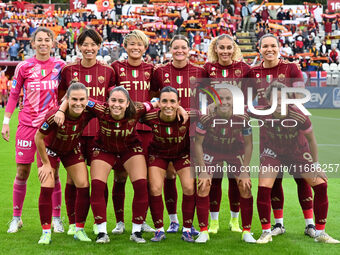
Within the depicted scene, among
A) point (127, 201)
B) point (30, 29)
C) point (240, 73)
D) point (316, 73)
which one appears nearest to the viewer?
point (240, 73)

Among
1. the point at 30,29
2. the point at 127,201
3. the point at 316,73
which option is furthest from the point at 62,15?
the point at 127,201

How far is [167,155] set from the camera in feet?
18.2

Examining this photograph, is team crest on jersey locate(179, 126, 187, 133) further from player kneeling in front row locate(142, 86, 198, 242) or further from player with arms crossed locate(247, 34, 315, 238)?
player with arms crossed locate(247, 34, 315, 238)

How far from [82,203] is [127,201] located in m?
2.13

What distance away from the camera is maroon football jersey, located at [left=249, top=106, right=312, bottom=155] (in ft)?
17.4

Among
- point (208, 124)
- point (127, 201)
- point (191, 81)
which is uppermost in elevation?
point (191, 81)

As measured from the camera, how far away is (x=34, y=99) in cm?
591

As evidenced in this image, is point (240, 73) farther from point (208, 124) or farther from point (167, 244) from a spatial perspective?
point (167, 244)

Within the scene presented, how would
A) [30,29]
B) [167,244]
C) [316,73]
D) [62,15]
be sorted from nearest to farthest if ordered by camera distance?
[167,244], [316,73], [30,29], [62,15]

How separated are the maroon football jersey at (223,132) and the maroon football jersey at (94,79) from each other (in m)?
1.11

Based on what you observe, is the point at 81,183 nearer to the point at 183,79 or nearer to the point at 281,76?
the point at 183,79

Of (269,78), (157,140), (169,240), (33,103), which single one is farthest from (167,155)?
(33,103)

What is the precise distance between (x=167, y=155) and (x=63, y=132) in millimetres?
1055

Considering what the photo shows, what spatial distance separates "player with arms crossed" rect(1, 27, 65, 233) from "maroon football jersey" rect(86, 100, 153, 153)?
821mm
